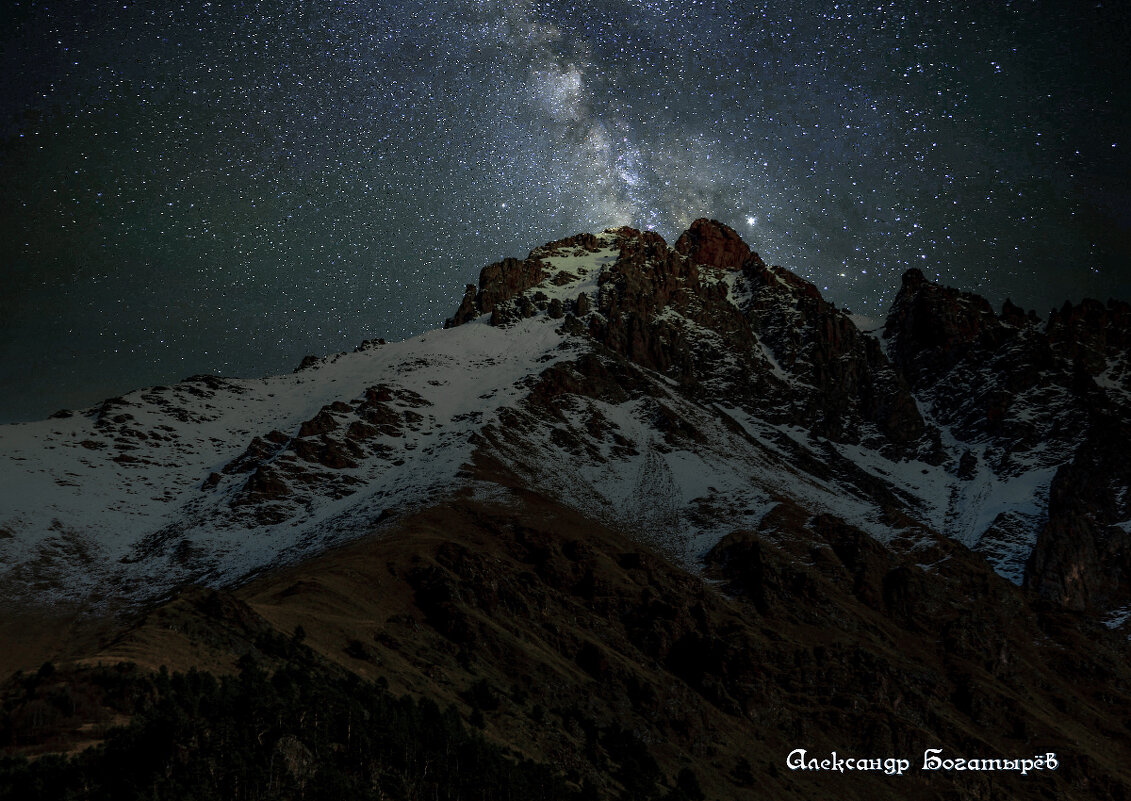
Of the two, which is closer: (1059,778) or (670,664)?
(1059,778)

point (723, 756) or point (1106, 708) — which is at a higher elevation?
point (1106, 708)

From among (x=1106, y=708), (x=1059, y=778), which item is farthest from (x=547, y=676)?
(x=1106, y=708)

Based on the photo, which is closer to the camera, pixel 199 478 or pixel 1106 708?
pixel 1106 708

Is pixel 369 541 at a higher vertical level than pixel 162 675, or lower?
higher

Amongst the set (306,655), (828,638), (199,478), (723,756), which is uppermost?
(199,478)

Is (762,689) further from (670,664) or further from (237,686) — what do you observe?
(237,686)

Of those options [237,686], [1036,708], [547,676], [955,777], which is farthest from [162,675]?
[1036,708]

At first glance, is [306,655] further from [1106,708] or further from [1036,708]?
[1106,708]

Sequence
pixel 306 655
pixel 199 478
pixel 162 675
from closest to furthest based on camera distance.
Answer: pixel 162 675 < pixel 306 655 < pixel 199 478

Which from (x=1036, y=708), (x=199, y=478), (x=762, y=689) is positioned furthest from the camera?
(x=199, y=478)
